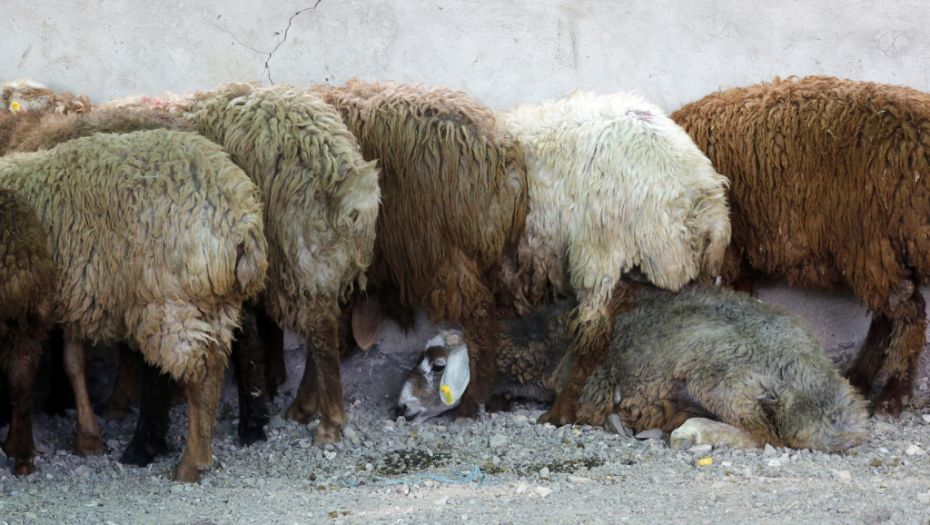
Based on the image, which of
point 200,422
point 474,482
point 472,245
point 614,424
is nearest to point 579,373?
point 614,424

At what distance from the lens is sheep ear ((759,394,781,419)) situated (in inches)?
179

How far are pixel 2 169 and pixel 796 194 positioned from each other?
14.3 feet

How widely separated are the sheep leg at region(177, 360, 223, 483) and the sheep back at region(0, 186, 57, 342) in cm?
77

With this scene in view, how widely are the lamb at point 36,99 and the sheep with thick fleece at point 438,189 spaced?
1.63m

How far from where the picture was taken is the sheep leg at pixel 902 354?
5.19m

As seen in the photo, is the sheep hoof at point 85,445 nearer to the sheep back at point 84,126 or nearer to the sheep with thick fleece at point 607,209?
the sheep back at point 84,126

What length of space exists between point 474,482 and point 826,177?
2.79 meters

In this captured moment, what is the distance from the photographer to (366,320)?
5.67 m

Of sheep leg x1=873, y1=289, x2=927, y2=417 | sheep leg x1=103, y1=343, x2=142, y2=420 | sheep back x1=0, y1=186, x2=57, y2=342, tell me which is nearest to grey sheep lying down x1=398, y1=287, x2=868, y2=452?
sheep leg x1=873, y1=289, x2=927, y2=417

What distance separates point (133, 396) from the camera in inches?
207

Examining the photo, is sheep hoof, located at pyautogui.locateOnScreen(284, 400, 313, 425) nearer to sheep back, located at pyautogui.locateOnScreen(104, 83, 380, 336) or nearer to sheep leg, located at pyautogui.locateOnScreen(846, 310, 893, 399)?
sheep back, located at pyautogui.locateOnScreen(104, 83, 380, 336)

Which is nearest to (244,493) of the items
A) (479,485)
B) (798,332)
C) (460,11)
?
(479,485)

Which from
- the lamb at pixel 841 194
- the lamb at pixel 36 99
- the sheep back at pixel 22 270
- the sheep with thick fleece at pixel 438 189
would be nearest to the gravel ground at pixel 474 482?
the lamb at pixel 841 194

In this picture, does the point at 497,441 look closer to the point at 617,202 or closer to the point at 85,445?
the point at 617,202
